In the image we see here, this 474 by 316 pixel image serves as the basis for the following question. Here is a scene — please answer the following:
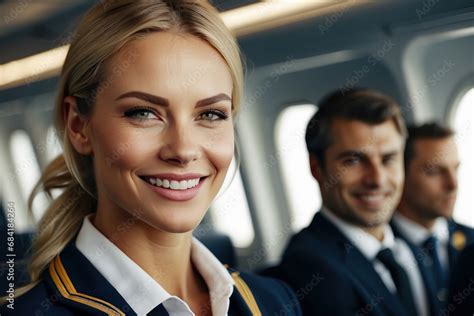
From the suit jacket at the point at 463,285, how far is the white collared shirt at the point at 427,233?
0.03 meters

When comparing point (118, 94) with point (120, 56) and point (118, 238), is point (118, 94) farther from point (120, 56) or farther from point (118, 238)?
point (118, 238)

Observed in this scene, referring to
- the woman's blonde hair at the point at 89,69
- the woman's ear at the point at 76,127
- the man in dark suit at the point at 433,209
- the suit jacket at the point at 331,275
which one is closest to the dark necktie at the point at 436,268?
the man in dark suit at the point at 433,209

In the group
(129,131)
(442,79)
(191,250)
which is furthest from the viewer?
(442,79)

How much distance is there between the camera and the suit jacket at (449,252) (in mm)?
1407

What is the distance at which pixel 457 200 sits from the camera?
1.40m

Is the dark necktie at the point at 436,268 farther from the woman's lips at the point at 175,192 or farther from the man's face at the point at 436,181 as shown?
the woman's lips at the point at 175,192

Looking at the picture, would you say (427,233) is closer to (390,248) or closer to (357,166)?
(390,248)

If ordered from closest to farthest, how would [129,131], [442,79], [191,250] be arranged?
1. [129,131]
2. [191,250]
3. [442,79]

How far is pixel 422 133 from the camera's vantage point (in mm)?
1392

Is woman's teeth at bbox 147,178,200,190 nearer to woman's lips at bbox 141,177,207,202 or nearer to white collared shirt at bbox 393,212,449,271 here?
woman's lips at bbox 141,177,207,202

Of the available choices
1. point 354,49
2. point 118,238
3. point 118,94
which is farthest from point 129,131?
point 354,49

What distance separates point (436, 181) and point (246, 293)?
51cm

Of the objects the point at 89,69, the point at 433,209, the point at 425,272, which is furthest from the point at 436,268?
the point at 89,69

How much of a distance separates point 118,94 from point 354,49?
58 cm
